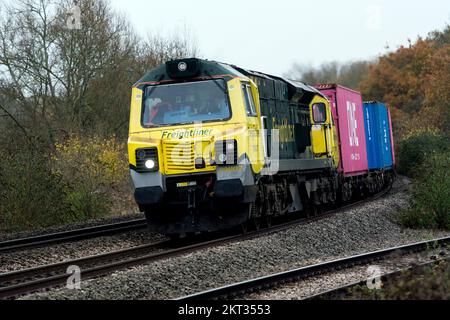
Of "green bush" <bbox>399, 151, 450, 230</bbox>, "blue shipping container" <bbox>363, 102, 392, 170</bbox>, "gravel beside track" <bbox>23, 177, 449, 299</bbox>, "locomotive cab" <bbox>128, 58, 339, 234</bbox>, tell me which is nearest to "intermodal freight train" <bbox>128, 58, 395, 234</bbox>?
"locomotive cab" <bbox>128, 58, 339, 234</bbox>

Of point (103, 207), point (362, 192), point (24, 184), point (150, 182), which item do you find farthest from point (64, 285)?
point (362, 192)

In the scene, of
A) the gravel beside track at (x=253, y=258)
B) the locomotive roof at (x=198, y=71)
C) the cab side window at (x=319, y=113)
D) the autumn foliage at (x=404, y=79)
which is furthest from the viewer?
the autumn foliage at (x=404, y=79)

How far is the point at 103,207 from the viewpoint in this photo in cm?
2294

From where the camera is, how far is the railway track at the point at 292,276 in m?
8.39

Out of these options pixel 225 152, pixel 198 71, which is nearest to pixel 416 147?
pixel 198 71

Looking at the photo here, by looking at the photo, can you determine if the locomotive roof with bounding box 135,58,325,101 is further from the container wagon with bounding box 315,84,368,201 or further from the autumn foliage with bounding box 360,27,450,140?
the autumn foliage with bounding box 360,27,450,140

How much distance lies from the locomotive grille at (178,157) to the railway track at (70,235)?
9.18 feet

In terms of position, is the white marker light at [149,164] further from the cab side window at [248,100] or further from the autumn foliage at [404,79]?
the autumn foliage at [404,79]

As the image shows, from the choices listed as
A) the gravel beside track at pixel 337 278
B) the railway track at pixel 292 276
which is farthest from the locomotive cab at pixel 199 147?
the gravel beside track at pixel 337 278

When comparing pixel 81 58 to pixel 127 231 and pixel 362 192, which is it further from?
pixel 127 231

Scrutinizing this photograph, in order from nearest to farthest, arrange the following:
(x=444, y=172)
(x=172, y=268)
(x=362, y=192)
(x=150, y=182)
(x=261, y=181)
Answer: (x=172, y=268) → (x=150, y=182) → (x=261, y=181) → (x=444, y=172) → (x=362, y=192)

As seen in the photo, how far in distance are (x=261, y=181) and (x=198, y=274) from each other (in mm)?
4700

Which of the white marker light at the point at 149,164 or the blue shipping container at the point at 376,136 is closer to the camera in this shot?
the white marker light at the point at 149,164

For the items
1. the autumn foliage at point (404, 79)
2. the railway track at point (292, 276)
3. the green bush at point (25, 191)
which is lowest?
the railway track at point (292, 276)
